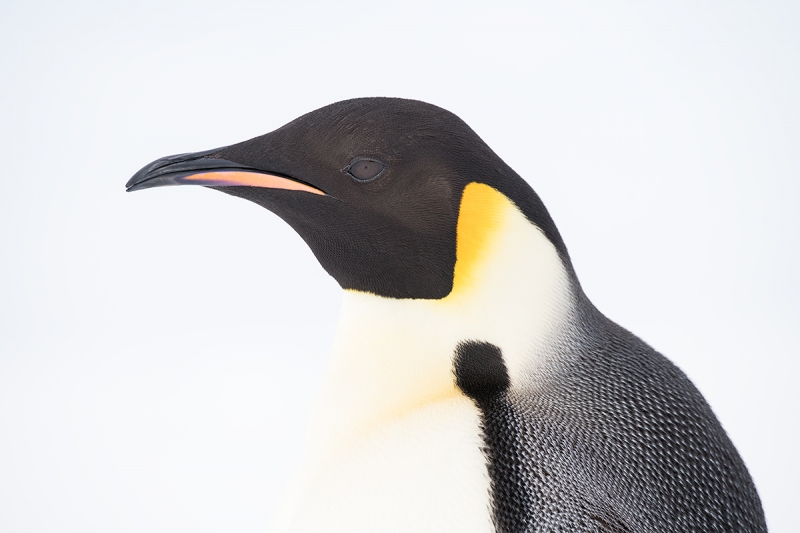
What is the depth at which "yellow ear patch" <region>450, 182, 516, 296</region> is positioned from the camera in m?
1.51

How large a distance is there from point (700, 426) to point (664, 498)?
0.65 ft

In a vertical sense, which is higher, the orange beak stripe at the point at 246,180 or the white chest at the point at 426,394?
the orange beak stripe at the point at 246,180

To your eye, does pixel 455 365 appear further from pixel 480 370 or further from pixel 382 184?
pixel 382 184

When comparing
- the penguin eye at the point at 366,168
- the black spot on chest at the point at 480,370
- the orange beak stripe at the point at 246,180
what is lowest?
the black spot on chest at the point at 480,370

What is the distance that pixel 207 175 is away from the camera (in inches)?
62.9

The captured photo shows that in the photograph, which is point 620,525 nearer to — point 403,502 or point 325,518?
point 403,502

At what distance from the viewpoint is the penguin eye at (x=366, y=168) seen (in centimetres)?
154

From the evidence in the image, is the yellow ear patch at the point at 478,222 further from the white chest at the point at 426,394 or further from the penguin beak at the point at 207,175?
the penguin beak at the point at 207,175

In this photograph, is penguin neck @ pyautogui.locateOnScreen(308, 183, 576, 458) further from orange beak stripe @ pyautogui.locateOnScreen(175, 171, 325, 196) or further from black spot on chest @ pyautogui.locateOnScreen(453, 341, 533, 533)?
orange beak stripe @ pyautogui.locateOnScreen(175, 171, 325, 196)

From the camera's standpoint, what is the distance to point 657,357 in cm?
168

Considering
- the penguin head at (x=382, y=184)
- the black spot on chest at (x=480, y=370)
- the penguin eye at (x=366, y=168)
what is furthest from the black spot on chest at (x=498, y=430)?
the penguin eye at (x=366, y=168)

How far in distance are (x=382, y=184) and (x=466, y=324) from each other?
1.01 ft

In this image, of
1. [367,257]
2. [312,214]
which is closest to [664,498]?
[367,257]

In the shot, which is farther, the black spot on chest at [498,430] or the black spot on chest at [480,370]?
the black spot on chest at [480,370]
